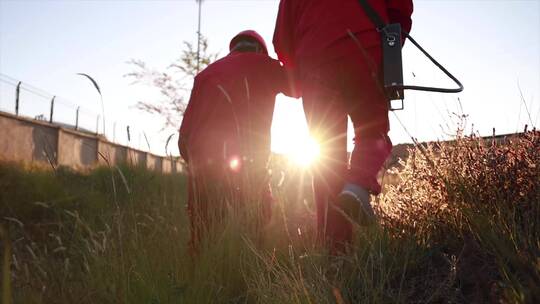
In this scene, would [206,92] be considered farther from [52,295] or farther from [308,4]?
[52,295]

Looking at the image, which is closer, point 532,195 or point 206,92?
point 532,195

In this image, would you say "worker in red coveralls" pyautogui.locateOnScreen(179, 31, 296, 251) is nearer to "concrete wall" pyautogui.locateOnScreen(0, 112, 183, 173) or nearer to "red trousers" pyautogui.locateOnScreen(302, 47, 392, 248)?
"red trousers" pyautogui.locateOnScreen(302, 47, 392, 248)

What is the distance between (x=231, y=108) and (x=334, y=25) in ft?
4.33

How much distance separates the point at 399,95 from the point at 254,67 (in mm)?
1546

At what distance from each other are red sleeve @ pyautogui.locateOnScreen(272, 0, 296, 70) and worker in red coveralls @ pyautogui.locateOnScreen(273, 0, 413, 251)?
0.20m

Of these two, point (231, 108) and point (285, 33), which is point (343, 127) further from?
point (231, 108)

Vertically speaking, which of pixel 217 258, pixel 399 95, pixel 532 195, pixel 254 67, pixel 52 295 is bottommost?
pixel 52 295

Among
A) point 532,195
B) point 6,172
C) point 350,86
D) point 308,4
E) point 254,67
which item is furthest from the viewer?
point 6,172

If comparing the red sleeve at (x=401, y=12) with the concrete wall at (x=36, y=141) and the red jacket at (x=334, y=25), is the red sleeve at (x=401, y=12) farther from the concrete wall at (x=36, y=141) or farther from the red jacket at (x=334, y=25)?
the concrete wall at (x=36, y=141)

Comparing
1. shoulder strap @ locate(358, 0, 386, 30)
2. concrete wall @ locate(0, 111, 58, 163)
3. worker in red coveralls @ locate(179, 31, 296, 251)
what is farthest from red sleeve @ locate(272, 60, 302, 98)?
concrete wall @ locate(0, 111, 58, 163)

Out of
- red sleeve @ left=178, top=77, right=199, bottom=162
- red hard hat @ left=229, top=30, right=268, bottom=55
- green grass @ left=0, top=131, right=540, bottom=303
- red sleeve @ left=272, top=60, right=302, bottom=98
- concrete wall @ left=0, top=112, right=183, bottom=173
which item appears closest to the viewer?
green grass @ left=0, top=131, right=540, bottom=303

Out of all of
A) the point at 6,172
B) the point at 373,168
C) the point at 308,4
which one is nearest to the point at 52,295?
the point at 373,168

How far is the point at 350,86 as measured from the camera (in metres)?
1.80

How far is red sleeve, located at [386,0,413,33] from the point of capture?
192 centimetres
